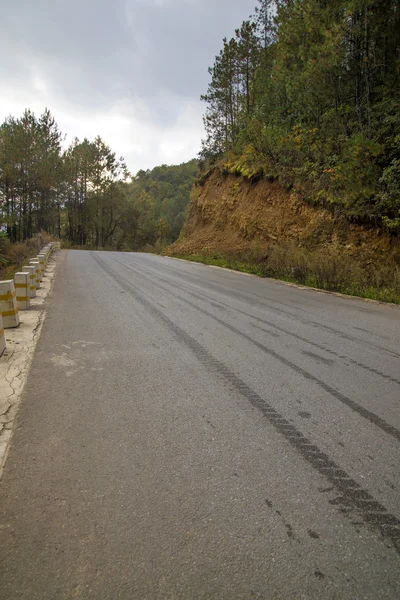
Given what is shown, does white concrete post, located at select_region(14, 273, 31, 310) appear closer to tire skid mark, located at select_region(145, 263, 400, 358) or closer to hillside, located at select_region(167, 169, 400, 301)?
tire skid mark, located at select_region(145, 263, 400, 358)

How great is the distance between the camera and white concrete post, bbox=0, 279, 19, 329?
6.31m

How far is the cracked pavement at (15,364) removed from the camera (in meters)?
3.29

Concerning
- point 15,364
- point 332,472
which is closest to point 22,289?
point 15,364

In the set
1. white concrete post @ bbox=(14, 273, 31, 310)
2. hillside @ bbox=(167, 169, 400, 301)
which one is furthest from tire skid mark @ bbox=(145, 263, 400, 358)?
white concrete post @ bbox=(14, 273, 31, 310)

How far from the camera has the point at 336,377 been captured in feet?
14.2

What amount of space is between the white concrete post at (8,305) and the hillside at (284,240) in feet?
Result: 28.0

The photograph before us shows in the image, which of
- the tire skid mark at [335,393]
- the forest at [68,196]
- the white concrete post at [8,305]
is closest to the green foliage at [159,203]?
the forest at [68,196]

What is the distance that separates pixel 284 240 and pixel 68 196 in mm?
42402

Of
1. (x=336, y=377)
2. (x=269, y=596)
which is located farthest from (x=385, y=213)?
(x=269, y=596)

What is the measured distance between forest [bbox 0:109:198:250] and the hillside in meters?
9.51

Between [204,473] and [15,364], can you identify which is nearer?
[204,473]

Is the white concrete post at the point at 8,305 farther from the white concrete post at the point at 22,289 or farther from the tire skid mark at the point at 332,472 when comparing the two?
the tire skid mark at the point at 332,472

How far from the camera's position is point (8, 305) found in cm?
638

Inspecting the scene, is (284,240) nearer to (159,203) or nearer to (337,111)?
(337,111)
